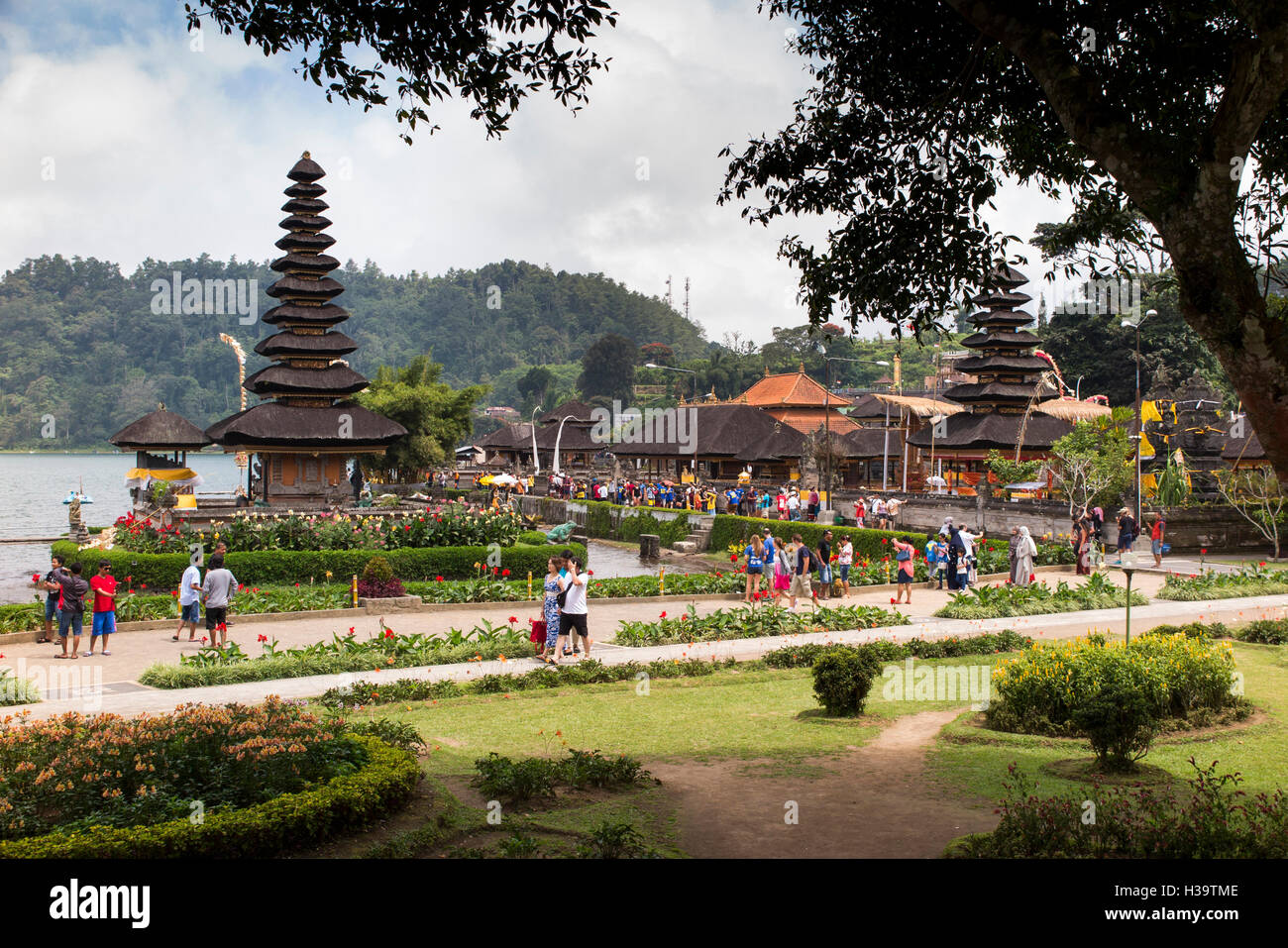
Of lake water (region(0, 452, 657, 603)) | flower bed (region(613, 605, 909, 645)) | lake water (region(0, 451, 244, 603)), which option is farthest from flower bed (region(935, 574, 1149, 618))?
lake water (region(0, 451, 244, 603))

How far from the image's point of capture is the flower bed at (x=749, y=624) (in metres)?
18.4

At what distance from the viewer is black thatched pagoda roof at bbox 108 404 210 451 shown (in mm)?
40812

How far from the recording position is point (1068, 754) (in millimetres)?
10953

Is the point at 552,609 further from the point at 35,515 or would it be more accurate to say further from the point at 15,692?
the point at 35,515

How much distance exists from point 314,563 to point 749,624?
1421 centimetres

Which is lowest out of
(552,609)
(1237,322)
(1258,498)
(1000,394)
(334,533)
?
(552,609)

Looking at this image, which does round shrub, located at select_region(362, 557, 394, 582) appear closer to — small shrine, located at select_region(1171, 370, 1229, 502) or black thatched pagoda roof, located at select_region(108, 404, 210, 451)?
black thatched pagoda roof, located at select_region(108, 404, 210, 451)

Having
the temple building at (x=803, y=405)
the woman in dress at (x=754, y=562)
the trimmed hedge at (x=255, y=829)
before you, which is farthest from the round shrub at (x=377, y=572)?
the temple building at (x=803, y=405)

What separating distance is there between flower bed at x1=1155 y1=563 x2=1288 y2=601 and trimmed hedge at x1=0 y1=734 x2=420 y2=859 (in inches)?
794

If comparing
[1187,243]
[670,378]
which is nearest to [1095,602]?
[1187,243]

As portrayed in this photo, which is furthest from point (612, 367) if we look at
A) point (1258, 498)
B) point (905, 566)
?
point (905, 566)

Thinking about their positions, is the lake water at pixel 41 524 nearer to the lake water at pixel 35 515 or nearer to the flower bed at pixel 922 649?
the lake water at pixel 35 515

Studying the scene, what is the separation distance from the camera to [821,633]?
1916 centimetres
